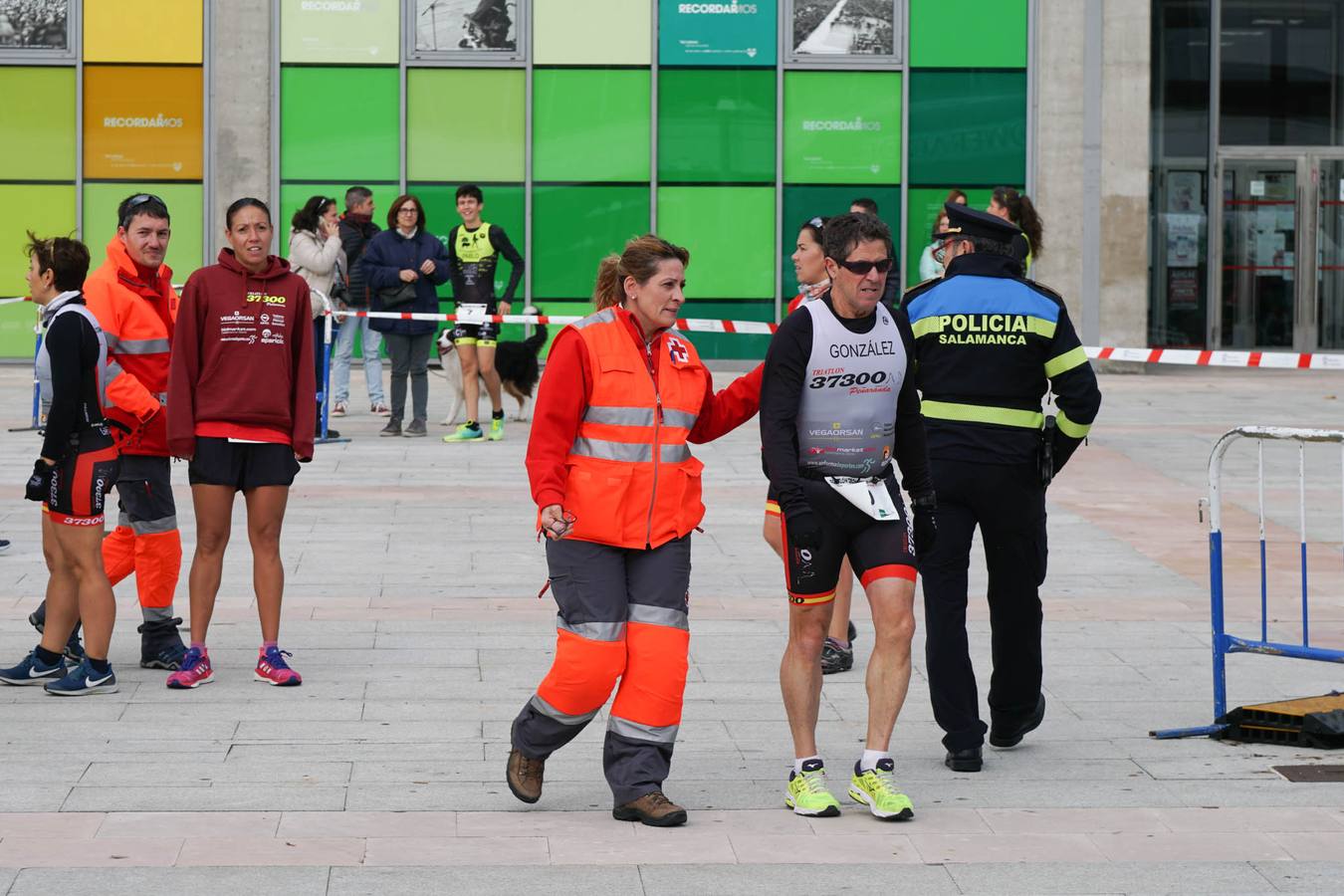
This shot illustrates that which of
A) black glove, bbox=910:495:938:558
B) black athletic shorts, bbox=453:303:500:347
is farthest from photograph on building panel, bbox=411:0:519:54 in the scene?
black glove, bbox=910:495:938:558

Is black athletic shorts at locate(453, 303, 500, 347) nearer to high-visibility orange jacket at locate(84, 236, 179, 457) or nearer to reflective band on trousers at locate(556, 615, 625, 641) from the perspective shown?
high-visibility orange jacket at locate(84, 236, 179, 457)

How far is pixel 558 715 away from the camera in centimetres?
591

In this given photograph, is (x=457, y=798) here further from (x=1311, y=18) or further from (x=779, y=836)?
(x=1311, y=18)

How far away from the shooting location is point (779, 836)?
224 inches

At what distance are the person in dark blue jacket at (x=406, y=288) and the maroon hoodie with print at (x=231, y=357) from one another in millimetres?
7840

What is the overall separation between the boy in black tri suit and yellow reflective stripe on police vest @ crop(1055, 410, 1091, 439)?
8783mm

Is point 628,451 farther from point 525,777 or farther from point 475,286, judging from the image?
point 475,286

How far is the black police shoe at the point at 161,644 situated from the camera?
7.90 m

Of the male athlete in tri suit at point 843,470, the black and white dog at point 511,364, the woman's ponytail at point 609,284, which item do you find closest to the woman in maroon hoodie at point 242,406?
the woman's ponytail at point 609,284

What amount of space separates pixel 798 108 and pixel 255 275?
14.4m

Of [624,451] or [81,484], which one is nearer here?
[624,451]

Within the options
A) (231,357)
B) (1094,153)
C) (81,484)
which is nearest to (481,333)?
(231,357)

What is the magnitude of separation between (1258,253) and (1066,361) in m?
18.8

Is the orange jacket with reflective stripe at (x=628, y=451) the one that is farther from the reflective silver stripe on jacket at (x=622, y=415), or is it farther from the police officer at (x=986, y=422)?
the police officer at (x=986, y=422)
